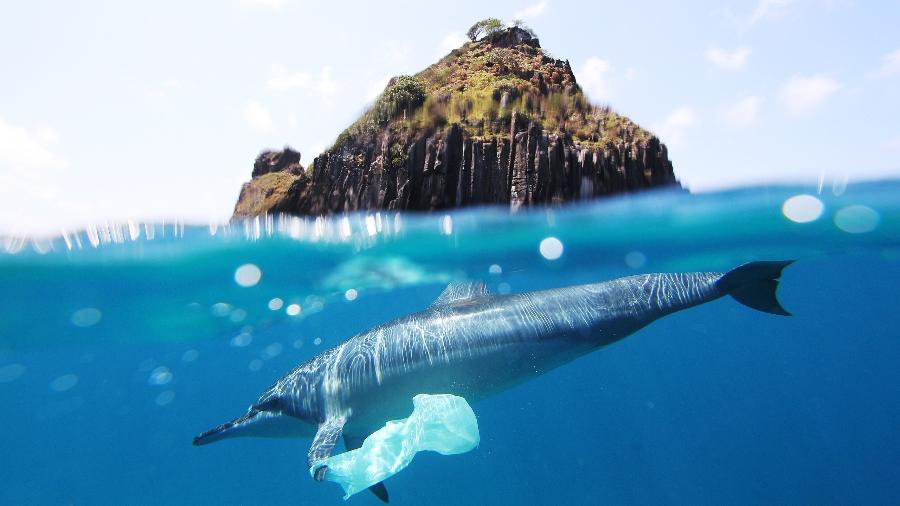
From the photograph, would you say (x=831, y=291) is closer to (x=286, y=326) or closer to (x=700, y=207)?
(x=700, y=207)

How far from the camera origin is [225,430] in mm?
6902

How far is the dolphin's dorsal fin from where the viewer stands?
773 cm

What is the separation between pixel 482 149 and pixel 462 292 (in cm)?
427

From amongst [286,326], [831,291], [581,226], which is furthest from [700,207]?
[831,291]

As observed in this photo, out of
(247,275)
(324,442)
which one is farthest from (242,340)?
(324,442)

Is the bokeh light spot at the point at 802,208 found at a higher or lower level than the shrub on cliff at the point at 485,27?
lower

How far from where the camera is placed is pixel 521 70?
12.8 m

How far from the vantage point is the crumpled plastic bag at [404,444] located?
5.22m

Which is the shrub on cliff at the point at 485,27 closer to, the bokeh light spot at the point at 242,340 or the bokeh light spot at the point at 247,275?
the bokeh light spot at the point at 247,275

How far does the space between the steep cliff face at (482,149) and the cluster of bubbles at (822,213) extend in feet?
9.92

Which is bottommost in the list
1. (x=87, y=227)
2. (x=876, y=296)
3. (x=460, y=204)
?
(x=876, y=296)

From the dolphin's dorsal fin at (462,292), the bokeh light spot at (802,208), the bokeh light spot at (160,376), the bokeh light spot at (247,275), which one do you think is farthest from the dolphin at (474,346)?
the bokeh light spot at (160,376)

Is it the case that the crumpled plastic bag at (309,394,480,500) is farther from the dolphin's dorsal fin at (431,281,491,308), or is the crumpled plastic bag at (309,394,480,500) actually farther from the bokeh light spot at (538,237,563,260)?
the bokeh light spot at (538,237,563,260)

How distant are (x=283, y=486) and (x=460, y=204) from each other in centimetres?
2435
